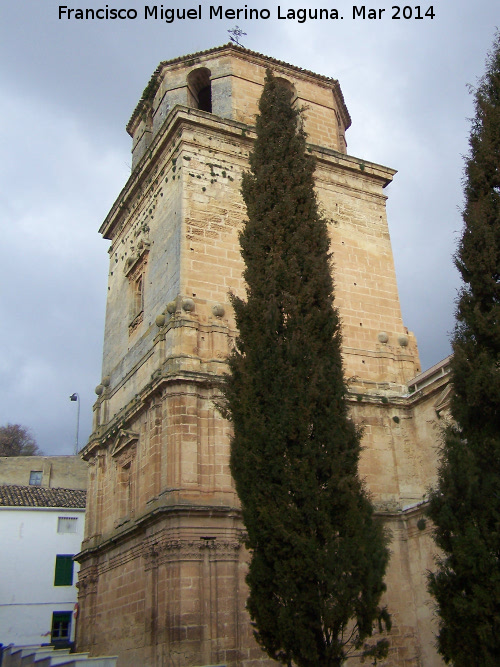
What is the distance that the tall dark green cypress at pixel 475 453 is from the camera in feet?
23.3

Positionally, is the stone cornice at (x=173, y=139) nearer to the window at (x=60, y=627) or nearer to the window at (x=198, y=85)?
the window at (x=198, y=85)

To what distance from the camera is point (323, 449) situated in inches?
337

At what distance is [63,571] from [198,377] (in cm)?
1631

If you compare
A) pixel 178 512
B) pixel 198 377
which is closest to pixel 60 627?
pixel 178 512

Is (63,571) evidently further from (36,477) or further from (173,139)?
(173,139)

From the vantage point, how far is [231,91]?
17.2 m

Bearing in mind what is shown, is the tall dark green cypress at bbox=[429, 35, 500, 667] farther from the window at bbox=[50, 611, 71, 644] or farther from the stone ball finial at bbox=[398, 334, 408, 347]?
the window at bbox=[50, 611, 71, 644]

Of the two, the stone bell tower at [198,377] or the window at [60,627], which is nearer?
the stone bell tower at [198,377]

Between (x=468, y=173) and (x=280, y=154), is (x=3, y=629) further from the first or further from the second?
(x=468, y=173)

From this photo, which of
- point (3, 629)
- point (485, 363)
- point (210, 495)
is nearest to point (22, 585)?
point (3, 629)

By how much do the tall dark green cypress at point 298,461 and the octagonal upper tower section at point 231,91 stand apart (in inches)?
312

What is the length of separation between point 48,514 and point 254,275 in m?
19.7

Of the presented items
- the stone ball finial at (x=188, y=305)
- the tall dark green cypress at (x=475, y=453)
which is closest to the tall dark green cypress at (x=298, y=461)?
the tall dark green cypress at (x=475, y=453)

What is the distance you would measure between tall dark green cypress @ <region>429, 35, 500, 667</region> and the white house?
2033cm
